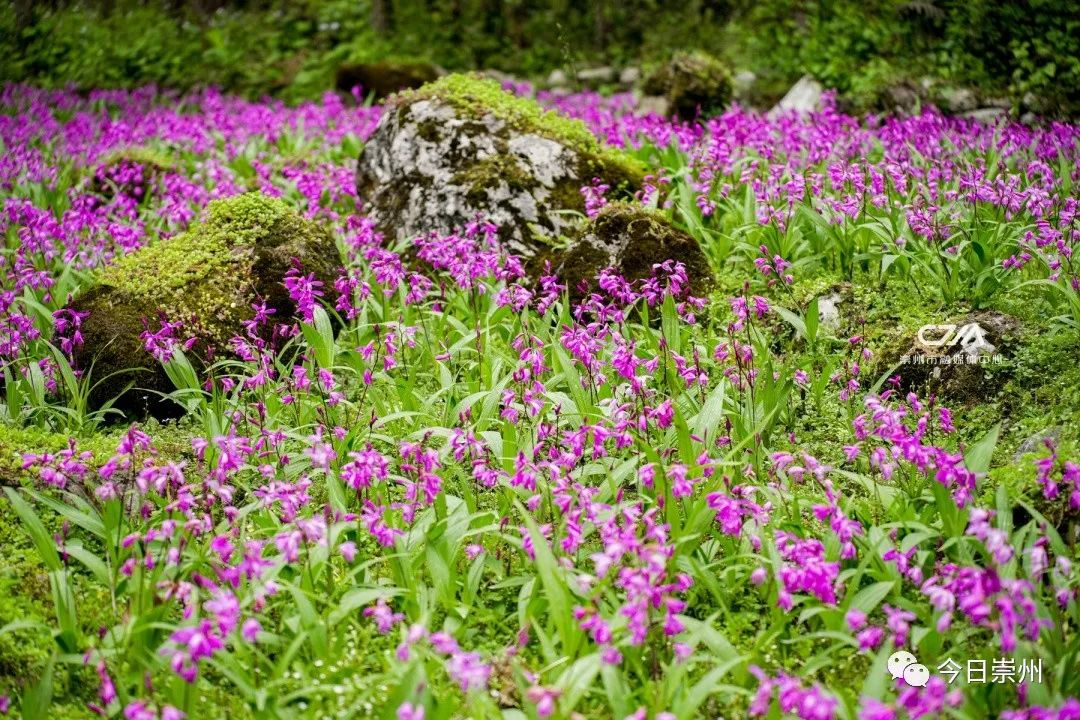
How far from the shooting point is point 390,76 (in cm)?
1418

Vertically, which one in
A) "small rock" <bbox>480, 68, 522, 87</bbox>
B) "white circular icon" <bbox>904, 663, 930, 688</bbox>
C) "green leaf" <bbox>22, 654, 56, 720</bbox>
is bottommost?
"small rock" <bbox>480, 68, 522, 87</bbox>

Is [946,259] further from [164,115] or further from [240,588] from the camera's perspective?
[164,115]

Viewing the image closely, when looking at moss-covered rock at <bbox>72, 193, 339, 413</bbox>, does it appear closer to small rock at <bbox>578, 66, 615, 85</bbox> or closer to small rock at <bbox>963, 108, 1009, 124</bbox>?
small rock at <bbox>963, 108, 1009, 124</bbox>

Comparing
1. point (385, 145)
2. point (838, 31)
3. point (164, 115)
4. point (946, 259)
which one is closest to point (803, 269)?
point (946, 259)

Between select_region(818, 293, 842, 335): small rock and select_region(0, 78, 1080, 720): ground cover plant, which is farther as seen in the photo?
select_region(818, 293, 842, 335): small rock

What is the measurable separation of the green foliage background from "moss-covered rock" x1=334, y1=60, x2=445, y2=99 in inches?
90.6

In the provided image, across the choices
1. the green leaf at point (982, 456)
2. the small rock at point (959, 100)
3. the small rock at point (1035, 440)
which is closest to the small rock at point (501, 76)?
the small rock at point (959, 100)

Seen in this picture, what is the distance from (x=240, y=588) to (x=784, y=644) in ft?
7.08

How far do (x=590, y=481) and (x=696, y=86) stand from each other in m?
8.59

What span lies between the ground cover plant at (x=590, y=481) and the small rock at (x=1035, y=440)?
22mm

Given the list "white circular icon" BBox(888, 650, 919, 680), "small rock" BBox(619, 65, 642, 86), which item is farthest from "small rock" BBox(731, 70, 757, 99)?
"white circular icon" BBox(888, 650, 919, 680)

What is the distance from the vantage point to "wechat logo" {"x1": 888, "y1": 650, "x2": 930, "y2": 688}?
122 inches

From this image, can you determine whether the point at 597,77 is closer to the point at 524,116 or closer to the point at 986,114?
the point at 986,114

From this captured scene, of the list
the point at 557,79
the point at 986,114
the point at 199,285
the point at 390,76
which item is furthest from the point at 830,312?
the point at 557,79
